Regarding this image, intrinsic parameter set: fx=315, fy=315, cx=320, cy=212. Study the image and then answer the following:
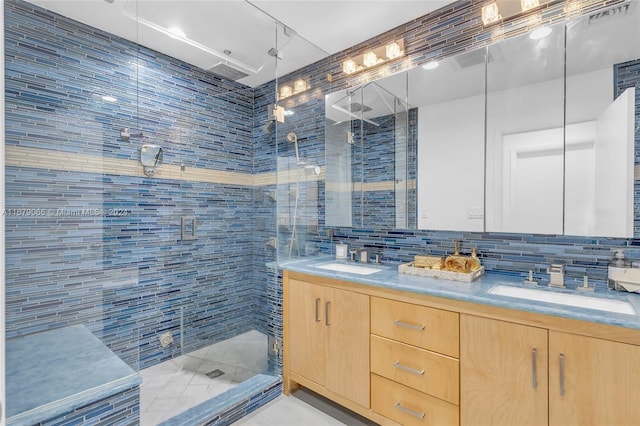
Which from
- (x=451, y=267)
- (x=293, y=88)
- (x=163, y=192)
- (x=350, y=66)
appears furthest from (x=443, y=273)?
(x=163, y=192)

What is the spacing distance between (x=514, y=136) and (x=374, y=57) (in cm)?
117

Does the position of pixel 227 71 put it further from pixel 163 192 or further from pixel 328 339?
pixel 328 339

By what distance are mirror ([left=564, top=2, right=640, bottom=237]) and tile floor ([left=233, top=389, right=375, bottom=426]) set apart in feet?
5.50

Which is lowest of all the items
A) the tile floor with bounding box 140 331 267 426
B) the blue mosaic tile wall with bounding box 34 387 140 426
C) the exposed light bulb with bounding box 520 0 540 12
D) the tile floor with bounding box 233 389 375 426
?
the tile floor with bounding box 233 389 375 426

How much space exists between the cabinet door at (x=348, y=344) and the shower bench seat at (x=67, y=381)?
1.07m

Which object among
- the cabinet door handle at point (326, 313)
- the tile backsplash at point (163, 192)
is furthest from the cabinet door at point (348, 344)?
the tile backsplash at point (163, 192)

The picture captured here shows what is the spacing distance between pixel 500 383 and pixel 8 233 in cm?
221

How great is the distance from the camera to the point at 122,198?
187 cm

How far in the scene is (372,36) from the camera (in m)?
2.41

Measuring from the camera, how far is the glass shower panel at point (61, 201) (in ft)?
4.38

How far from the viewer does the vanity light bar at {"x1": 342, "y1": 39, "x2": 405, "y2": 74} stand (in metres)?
2.27

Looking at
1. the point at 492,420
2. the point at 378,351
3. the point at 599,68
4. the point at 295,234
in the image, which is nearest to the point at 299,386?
the point at 378,351

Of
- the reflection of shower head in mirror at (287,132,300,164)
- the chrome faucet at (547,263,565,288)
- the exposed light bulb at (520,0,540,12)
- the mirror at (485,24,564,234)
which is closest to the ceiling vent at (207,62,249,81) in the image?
the reflection of shower head in mirror at (287,132,300,164)

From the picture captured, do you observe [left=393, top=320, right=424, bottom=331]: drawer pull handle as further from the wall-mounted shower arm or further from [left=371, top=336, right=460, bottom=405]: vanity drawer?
the wall-mounted shower arm
